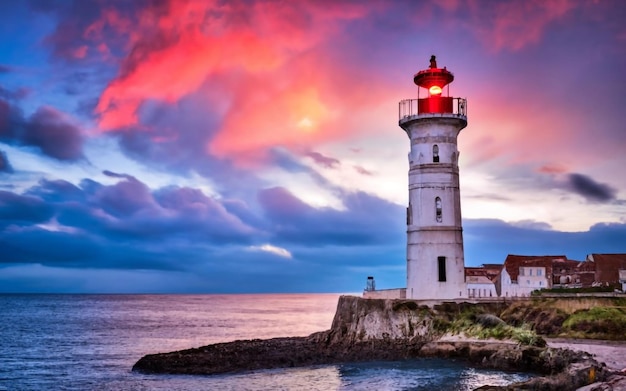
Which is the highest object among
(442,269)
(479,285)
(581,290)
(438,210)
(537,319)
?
(438,210)

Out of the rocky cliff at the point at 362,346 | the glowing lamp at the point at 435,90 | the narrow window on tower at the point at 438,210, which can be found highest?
the glowing lamp at the point at 435,90

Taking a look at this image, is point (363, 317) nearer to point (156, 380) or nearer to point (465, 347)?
point (465, 347)

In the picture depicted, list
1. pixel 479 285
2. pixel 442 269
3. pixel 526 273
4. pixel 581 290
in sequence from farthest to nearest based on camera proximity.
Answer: pixel 526 273 < pixel 479 285 < pixel 581 290 < pixel 442 269

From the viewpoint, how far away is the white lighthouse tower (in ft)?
144

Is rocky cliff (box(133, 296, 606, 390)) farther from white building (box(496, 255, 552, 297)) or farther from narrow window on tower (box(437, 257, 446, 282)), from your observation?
white building (box(496, 255, 552, 297))

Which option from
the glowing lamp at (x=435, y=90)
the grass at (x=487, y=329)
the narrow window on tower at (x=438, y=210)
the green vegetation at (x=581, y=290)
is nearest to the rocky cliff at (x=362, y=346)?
the grass at (x=487, y=329)

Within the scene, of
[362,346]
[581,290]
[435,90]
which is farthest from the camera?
[581,290]

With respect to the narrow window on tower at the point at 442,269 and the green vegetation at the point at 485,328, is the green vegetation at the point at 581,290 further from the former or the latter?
the green vegetation at the point at 485,328

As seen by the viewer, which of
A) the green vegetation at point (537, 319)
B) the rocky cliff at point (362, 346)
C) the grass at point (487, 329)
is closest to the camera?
the grass at point (487, 329)

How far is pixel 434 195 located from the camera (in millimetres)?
44156

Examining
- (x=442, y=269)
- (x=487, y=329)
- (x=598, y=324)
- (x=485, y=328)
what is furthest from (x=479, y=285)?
(x=598, y=324)

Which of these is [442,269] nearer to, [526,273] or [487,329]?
[487,329]

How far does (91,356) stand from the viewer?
49.5 m

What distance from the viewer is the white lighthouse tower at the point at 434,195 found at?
43781 mm
